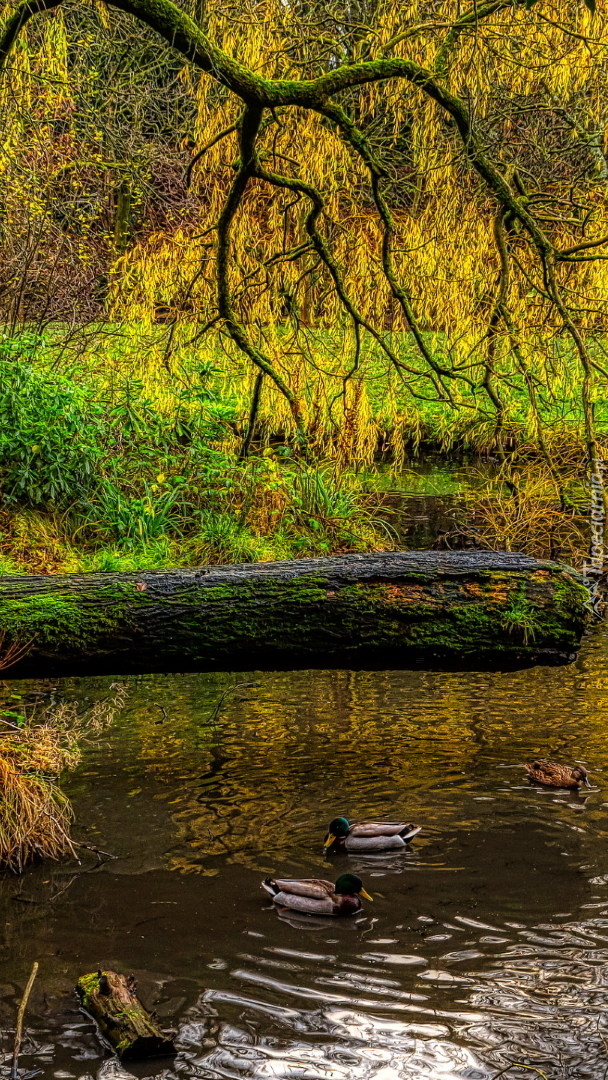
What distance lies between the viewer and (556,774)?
16.9ft

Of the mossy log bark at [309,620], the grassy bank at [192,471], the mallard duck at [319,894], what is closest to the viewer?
the mallard duck at [319,894]

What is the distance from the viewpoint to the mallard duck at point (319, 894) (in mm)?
4082

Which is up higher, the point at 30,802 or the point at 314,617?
the point at 314,617

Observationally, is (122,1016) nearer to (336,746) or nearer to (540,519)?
(336,746)

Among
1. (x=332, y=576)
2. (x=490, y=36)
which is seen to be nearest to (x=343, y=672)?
(x=332, y=576)

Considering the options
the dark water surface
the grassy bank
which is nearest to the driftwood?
the dark water surface

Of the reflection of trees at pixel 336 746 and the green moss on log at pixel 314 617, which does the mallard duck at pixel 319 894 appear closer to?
the reflection of trees at pixel 336 746

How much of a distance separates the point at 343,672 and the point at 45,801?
10.3ft

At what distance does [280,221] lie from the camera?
7.71 meters

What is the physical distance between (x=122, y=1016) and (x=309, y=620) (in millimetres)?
2174

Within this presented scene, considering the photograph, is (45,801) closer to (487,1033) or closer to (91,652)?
(91,652)

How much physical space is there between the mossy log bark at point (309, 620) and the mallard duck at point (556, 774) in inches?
20.6

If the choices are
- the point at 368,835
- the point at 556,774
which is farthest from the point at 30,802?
the point at 556,774

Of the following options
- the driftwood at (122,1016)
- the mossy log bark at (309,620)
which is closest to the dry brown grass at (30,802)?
the mossy log bark at (309,620)
